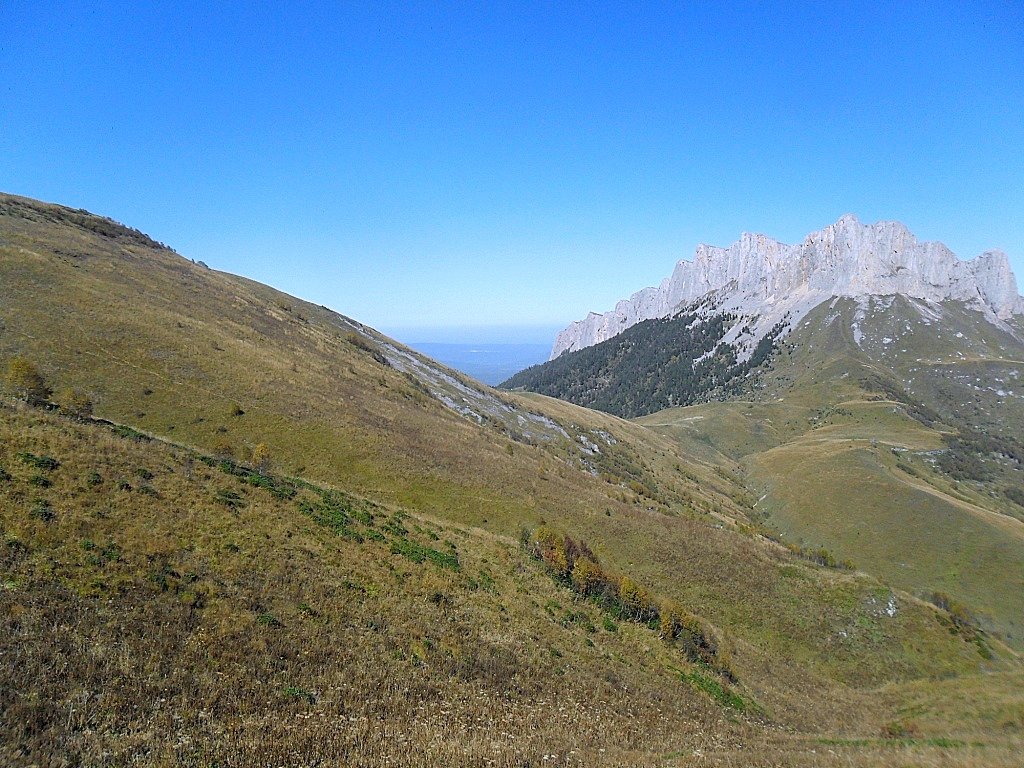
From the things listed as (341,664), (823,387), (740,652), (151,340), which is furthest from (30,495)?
(823,387)

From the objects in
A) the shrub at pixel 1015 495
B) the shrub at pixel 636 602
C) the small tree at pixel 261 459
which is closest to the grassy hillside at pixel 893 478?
the shrub at pixel 1015 495

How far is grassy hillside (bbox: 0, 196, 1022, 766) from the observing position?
1106cm

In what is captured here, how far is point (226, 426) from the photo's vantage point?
36500 millimetres

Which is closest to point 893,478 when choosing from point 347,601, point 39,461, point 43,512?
point 347,601

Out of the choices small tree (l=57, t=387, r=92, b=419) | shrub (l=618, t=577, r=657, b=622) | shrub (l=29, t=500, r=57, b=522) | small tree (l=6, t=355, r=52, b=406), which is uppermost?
small tree (l=6, t=355, r=52, b=406)

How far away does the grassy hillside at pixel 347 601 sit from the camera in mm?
11062

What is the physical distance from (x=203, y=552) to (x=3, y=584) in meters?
5.35

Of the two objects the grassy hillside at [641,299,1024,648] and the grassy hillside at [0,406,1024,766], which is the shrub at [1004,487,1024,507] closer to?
the grassy hillside at [641,299,1024,648]

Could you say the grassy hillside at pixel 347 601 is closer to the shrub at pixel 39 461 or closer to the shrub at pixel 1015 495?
the shrub at pixel 39 461

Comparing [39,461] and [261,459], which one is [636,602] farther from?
[39,461]

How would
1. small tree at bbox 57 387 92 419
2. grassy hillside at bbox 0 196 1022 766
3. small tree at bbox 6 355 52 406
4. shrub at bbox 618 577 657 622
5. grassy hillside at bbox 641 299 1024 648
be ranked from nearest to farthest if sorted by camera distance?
grassy hillside at bbox 0 196 1022 766
small tree at bbox 57 387 92 419
small tree at bbox 6 355 52 406
shrub at bbox 618 577 657 622
grassy hillside at bbox 641 299 1024 648

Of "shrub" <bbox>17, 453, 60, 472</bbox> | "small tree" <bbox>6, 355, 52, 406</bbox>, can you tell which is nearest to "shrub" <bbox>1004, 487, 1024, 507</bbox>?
"shrub" <bbox>17, 453, 60, 472</bbox>

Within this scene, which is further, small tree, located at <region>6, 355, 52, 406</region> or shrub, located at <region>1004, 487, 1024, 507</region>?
shrub, located at <region>1004, 487, 1024, 507</region>

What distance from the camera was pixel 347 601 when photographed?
17.5 meters
